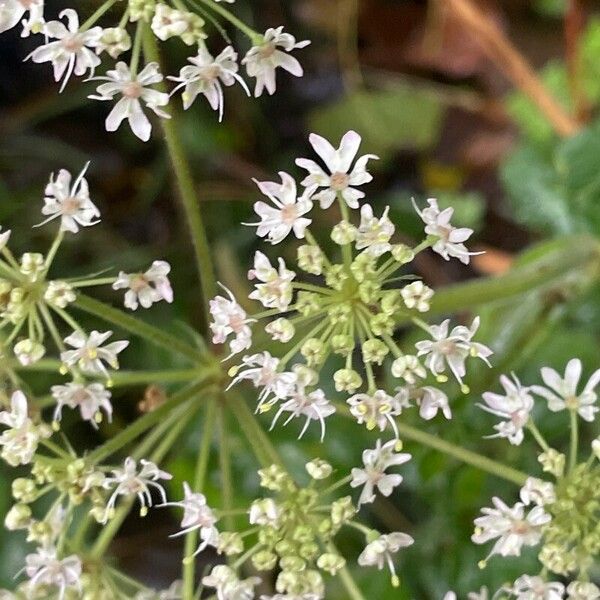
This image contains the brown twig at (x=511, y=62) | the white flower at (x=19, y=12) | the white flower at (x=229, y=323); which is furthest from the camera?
the brown twig at (x=511, y=62)

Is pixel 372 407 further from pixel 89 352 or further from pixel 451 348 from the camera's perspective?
pixel 89 352

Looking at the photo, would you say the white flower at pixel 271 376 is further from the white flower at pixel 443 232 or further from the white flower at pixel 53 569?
the white flower at pixel 53 569

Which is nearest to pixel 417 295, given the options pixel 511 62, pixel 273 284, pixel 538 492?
pixel 273 284

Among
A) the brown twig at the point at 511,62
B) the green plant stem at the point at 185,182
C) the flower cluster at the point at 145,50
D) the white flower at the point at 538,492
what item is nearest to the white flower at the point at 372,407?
the white flower at the point at 538,492

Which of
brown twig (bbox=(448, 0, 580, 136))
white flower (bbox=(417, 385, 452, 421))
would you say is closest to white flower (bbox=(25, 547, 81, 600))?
white flower (bbox=(417, 385, 452, 421))

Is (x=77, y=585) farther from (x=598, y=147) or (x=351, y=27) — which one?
(x=351, y=27)

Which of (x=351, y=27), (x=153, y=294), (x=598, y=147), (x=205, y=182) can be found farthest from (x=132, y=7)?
(x=351, y=27)
